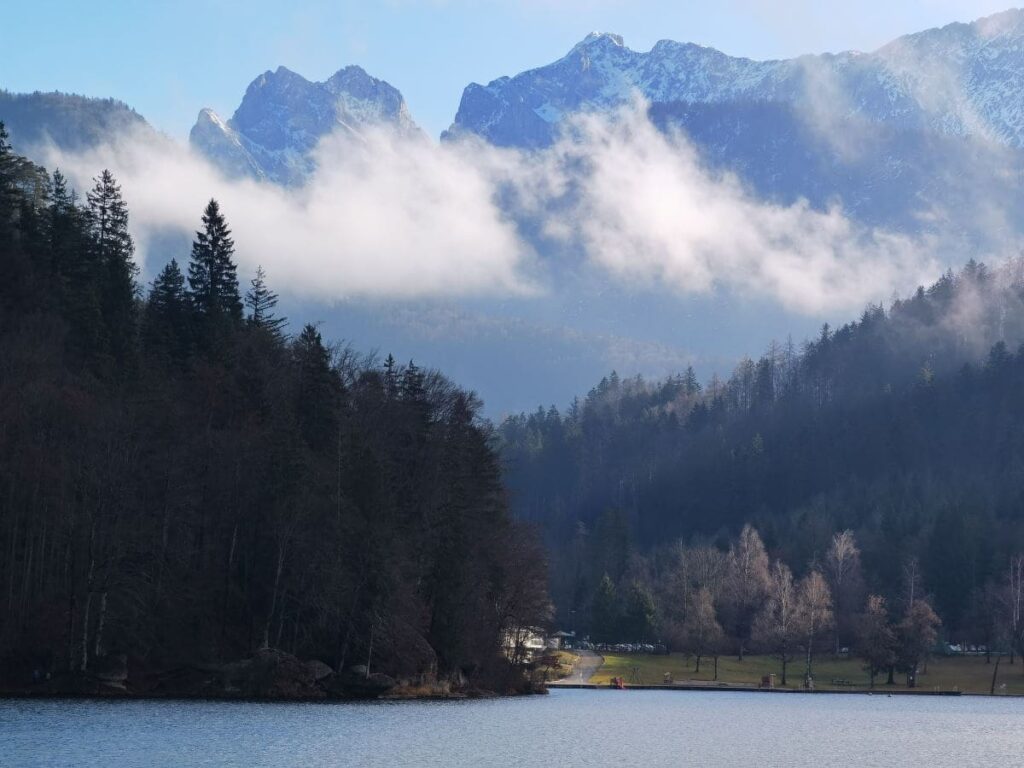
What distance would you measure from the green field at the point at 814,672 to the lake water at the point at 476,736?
41.9m

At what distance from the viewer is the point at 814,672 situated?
149 meters

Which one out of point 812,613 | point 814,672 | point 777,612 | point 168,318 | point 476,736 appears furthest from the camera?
point 777,612

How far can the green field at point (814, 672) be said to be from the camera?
138000 millimetres

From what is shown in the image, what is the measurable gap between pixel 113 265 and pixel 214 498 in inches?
1106

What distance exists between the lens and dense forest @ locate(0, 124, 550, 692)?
81562mm

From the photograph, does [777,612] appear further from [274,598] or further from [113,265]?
[113,265]

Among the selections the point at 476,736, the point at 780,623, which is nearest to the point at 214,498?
the point at 476,736

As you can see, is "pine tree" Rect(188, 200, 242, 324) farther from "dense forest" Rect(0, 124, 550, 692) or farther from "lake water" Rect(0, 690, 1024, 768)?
"lake water" Rect(0, 690, 1024, 768)

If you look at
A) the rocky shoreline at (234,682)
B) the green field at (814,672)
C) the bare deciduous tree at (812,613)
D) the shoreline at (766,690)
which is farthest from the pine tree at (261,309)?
the bare deciduous tree at (812,613)

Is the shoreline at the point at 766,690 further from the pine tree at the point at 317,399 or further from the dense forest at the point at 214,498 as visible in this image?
the pine tree at the point at 317,399

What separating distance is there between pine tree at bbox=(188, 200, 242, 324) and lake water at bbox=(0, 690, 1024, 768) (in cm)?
4311

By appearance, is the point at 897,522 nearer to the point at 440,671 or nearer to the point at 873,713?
the point at 873,713

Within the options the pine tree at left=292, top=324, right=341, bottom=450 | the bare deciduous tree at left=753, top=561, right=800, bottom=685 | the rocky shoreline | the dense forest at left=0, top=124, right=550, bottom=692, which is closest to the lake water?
the rocky shoreline

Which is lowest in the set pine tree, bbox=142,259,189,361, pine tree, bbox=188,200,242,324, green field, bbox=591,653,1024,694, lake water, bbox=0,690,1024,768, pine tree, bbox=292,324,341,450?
lake water, bbox=0,690,1024,768
